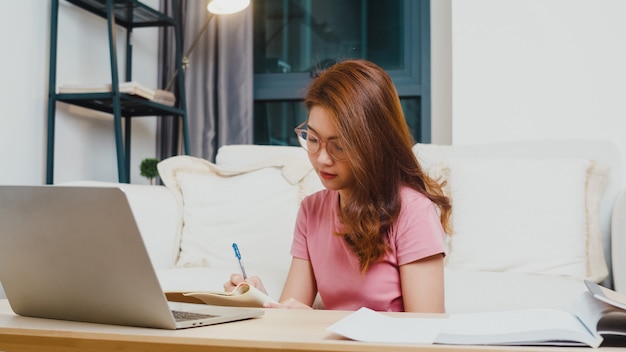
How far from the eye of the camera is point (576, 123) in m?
2.40

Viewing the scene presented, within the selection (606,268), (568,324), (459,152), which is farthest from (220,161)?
(568,324)

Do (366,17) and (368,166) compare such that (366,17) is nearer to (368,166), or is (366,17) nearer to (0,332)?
(368,166)

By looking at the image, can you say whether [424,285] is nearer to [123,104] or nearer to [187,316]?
[187,316]

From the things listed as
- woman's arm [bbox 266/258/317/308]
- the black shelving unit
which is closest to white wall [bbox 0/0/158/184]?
the black shelving unit

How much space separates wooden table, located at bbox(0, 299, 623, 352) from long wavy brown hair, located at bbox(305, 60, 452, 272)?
0.33 m

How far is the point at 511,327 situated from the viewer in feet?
2.11

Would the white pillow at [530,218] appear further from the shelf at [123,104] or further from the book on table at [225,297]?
the shelf at [123,104]

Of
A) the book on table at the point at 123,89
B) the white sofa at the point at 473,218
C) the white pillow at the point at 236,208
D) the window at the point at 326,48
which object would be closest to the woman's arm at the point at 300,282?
the white sofa at the point at 473,218

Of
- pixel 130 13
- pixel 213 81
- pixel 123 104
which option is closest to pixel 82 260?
pixel 123 104

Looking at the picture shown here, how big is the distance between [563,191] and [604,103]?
2.03 feet

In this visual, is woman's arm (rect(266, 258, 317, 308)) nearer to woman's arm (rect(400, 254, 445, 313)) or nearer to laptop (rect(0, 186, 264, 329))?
woman's arm (rect(400, 254, 445, 313))

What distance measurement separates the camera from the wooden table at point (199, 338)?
614 millimetres

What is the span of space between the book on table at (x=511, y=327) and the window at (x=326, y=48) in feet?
7.77

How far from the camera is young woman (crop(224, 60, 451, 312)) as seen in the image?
109 cm
